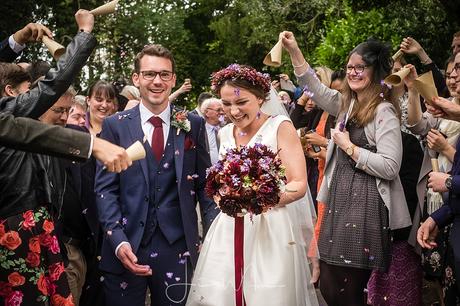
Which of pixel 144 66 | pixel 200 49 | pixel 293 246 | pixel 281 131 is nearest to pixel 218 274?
pixel 293 246

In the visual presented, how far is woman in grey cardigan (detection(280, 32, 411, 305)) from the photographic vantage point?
5.31 metres

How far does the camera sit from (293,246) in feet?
16.4

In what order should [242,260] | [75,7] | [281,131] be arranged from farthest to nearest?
1. [75,7]
2. [281,131]
3. [242,260]

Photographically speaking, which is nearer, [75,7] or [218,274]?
[218,274]

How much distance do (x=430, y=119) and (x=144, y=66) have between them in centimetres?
280

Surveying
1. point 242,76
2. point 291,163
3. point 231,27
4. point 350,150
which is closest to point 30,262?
point 291,163

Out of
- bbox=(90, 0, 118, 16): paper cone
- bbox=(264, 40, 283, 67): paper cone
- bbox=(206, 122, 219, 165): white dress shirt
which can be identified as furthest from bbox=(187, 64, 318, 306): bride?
bbox=(206, 122, 219, 165): white dress shirt

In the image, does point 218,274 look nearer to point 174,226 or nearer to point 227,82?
point 174,226

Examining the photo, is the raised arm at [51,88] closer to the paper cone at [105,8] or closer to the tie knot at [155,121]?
the paper cone at [105,8]

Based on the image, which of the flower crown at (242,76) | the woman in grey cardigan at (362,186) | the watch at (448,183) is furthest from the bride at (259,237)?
the watch at (448,183)

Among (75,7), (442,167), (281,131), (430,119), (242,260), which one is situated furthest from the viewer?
(75,7)

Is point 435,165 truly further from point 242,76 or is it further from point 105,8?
point 105,8

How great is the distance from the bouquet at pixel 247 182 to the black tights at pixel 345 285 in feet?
3.60

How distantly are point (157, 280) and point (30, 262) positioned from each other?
1.02 meters
